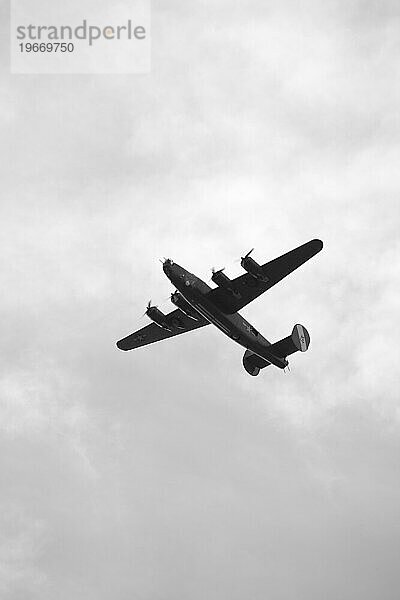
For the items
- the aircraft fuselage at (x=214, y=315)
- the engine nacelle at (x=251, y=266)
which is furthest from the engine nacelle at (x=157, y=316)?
the engine nacelle at (x=251, y=266)

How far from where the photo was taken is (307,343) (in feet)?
251

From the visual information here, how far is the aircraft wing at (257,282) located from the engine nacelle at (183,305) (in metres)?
2.51

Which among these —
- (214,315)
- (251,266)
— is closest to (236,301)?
(214,315)

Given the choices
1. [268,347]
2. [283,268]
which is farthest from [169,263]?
[268,347]

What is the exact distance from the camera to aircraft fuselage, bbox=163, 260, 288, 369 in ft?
218

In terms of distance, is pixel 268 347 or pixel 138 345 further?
pixel 138 345

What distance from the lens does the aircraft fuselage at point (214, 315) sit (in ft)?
218

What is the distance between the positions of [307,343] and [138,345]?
59.9ft

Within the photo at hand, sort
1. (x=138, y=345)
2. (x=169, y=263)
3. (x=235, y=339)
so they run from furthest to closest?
(x=138, y=345) < (x=235, y=339) < (x=169, y=263)

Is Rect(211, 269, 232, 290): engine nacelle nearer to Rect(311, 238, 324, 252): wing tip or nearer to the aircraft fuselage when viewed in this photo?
the aircraft fuselage

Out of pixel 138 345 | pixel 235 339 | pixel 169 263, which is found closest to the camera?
pixel 169 263

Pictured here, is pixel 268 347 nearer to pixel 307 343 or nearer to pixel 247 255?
pixel 307 343

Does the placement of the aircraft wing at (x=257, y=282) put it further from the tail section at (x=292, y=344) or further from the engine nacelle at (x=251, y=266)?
the tail section at (x=292, y=344)

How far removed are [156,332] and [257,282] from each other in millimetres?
16723
